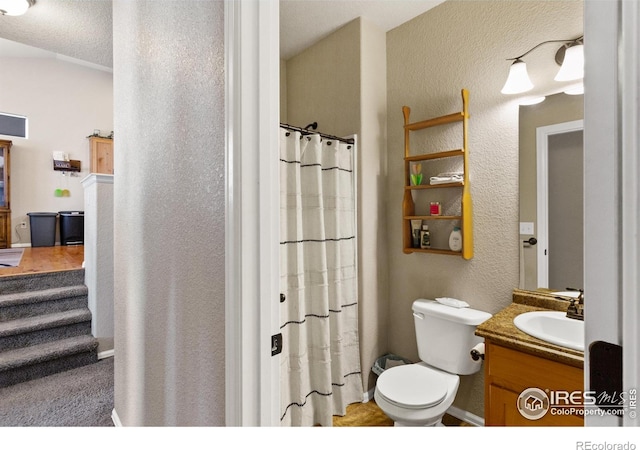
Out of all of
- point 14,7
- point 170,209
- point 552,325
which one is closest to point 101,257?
point 14,7

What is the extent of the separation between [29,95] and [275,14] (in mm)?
7038

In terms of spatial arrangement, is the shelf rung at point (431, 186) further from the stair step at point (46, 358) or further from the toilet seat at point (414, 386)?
the stair step at point (46, 358)

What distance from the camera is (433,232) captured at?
7.57ft

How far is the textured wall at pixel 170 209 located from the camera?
1.00 meters

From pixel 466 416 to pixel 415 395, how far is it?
694 millimetres

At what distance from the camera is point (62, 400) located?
2.29m

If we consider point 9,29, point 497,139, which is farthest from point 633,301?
point 9,29

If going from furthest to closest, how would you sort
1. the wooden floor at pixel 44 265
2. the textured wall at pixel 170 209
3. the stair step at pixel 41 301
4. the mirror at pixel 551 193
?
the wooden floor at pixel 44 265
the stair step at pixel 41 301
the mirror at pixel 551 193
the textured wall at pixel 170 209

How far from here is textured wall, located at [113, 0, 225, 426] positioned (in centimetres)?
100

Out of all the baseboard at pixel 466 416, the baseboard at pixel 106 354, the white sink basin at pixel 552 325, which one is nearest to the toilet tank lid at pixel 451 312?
the white sink basin at pixel 552 325

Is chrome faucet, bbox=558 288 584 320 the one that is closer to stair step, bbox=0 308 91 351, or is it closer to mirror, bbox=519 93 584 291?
mirror, bbox=519 93 584 291

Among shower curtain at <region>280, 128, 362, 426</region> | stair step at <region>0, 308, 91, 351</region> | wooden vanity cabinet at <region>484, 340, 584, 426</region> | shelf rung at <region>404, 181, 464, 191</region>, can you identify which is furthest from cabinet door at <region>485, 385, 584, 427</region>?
stair step at <region>0, 308, 91, 351</region>

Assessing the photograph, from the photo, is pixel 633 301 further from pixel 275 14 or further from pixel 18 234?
pixel 18 234

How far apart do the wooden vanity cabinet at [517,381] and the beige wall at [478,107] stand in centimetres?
63
